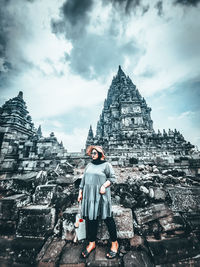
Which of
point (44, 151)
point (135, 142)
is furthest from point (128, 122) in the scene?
point (44, 151)

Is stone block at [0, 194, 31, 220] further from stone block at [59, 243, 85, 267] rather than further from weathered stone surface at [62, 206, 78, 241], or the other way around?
stone block at [59, 243, 85, 267]

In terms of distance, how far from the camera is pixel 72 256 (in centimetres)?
199

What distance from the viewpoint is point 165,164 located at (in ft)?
21.4

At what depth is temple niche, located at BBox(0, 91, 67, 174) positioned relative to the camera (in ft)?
22.8

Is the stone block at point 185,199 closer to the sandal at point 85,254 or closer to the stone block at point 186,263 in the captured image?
the stone block at point 186,263

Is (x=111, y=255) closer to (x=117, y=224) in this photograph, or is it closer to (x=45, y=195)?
(x=117, y=224)

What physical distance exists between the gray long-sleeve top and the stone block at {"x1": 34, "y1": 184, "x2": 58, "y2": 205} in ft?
3.92

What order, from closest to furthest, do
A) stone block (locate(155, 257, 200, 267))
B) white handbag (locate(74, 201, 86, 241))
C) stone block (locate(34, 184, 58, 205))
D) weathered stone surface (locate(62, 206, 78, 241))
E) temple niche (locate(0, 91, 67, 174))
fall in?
stone block (locate(155, 257, 200, 267)) < white handbag (locate(74, 201, 86, 241)) < weathered stone surface (locate(62, 206, 78, 241)) < stone block (locate(34, 184, 58, 205)) < temple niche (locate(0, 91, 67, 174))

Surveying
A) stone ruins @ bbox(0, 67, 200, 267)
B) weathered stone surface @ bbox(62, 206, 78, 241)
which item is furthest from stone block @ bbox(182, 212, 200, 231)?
weathered stone surface @ bbox(62, 206, 78, 241)

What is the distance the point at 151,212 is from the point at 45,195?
276 centimetres

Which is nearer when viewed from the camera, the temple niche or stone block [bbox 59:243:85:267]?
stone block [bbox 59:243:85:267]

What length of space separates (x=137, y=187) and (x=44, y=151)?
21.0ft

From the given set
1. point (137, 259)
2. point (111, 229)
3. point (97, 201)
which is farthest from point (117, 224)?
point (97, 201)

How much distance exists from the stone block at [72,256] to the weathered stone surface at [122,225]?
0.46 m
